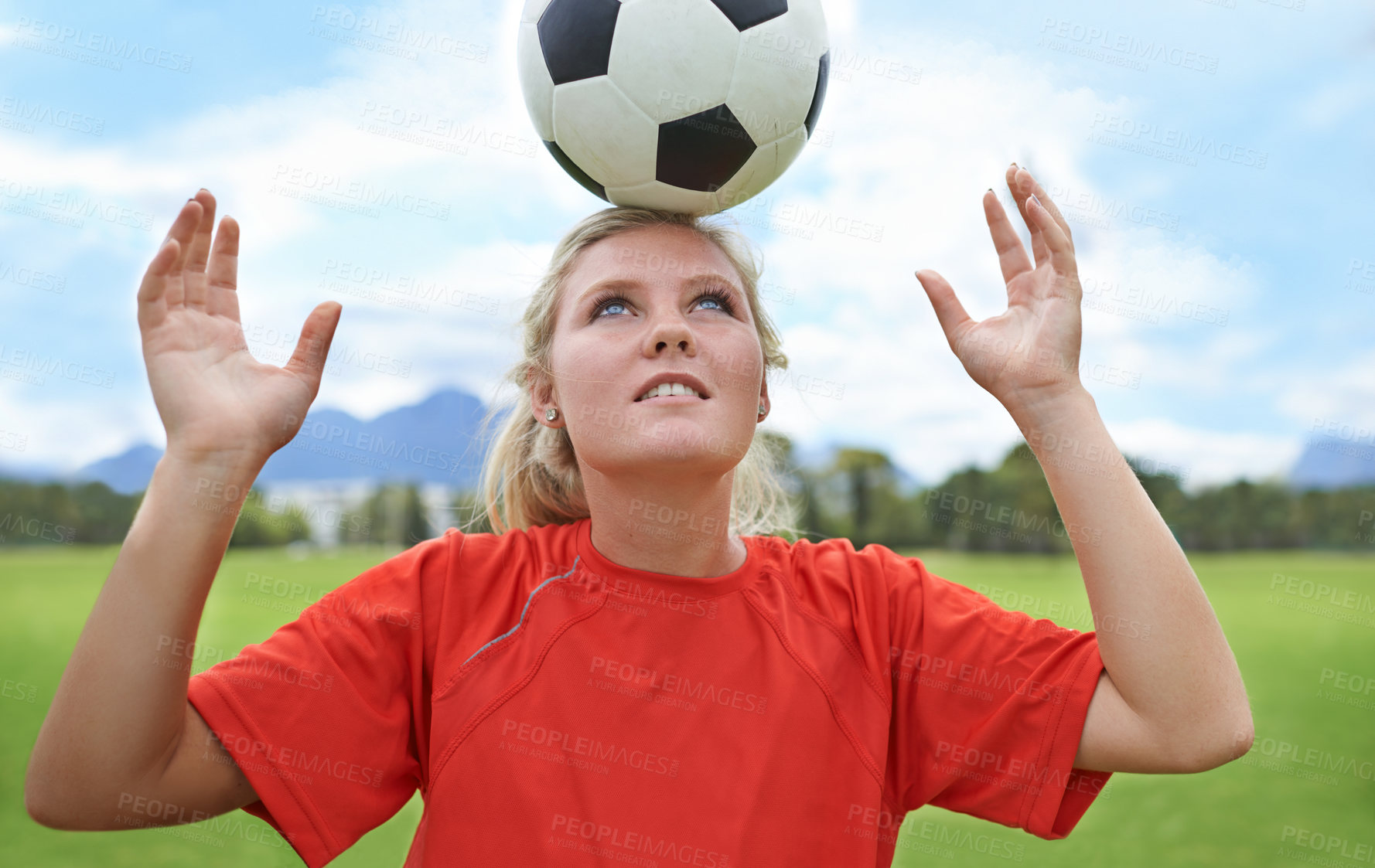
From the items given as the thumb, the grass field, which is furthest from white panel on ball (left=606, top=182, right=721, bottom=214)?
the grass field

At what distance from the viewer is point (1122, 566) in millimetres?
2020

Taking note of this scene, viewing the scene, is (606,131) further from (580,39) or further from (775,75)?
(775,75)

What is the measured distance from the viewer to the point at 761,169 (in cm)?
254

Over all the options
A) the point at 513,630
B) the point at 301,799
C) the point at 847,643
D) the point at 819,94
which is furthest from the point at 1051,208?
the point at 301,799

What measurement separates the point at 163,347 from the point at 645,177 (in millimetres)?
1264

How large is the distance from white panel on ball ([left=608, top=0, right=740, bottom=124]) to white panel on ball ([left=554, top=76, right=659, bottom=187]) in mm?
40

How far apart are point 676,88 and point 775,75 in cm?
28

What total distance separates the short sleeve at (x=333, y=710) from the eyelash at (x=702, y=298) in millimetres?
827

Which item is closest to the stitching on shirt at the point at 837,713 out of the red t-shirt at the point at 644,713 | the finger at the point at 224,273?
the red t-shirt at the point at 644,713

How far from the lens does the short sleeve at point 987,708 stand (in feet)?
6.84

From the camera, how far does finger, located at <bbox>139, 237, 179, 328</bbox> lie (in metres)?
1.93

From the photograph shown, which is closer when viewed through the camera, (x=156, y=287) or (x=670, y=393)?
(x=156, y=287)

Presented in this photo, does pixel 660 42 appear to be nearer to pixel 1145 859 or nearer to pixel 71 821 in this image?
pixel 71 821

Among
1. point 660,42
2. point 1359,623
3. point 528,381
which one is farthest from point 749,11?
point 1359,623
